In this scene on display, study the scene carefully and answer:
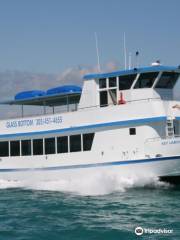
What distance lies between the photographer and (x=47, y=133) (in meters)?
21.7

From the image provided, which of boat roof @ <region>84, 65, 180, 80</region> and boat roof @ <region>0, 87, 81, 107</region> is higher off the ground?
boat roof @ <region>84, 65, 180, 80</region>

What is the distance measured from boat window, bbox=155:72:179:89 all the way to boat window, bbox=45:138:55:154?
17.9 feet

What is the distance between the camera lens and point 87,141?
67.7 feet

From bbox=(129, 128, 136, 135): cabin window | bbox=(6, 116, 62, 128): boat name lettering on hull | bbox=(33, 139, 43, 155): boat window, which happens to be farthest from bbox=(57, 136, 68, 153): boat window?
bbox=(129, 128, 136, 135): cabin window

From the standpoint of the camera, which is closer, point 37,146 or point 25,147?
point 37,146

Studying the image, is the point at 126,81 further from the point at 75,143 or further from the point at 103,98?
the point at 75,143

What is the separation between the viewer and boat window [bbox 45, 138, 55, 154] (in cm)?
2161

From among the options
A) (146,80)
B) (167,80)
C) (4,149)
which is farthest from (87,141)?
(4,149)

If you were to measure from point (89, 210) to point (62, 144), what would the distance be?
680 cm

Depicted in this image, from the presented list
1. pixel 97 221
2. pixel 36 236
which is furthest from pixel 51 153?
pixel 36 236

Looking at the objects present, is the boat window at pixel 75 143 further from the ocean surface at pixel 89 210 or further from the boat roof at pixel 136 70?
the boat roof at pixel 136 70

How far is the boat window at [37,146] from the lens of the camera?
22.0 meters

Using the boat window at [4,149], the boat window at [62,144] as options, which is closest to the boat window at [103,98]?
the boat window at [62,144]

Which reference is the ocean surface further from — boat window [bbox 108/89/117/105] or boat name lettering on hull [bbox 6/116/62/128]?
boat window [bbox 108/89/117/105]
